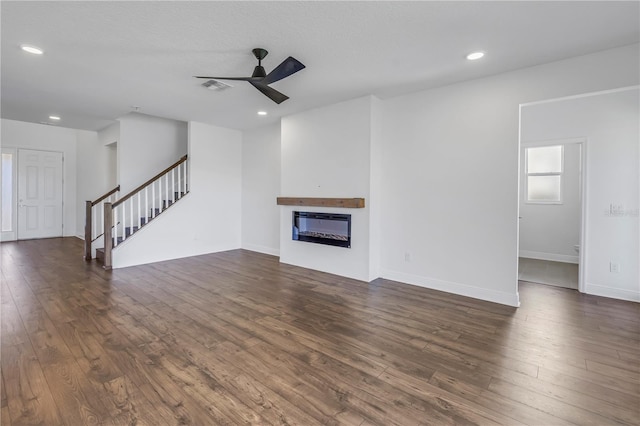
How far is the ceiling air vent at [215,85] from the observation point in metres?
3.93

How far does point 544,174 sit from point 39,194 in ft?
39.9

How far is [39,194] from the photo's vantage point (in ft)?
26.0

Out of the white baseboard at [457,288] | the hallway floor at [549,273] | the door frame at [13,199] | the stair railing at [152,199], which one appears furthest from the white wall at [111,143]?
the hallway floor at [549,273]

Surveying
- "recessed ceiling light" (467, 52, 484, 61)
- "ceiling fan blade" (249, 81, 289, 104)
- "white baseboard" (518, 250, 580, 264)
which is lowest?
"white baseboard" (518, 250, 580, 264)

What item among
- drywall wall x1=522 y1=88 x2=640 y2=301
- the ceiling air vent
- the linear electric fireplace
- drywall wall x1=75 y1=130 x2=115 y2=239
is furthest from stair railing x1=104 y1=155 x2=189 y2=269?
drywall wall x1=522 y1=88 x2=640 y2=301

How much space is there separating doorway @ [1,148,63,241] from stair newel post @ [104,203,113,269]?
4755 mm

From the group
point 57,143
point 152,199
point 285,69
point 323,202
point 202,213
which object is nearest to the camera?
point 285,69

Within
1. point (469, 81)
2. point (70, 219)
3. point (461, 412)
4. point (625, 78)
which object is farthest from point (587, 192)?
point (70, 219)

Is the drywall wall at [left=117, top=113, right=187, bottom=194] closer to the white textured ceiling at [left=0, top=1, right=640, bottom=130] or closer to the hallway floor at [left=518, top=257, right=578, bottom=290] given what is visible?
the white textured ceiling at [left=0, top=1, right=640, bottom=130]

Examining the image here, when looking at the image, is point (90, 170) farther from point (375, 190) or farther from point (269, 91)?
point (375, 190)

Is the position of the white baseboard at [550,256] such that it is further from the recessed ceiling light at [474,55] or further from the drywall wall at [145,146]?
the drywall wall at [145,146]

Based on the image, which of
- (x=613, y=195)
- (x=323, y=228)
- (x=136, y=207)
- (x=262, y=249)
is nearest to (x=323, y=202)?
(x=323, y=228)

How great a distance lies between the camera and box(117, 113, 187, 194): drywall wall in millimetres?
6117

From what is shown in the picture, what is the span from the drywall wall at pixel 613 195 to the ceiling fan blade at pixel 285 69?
10.9ft
